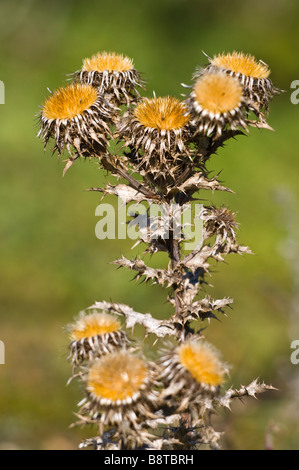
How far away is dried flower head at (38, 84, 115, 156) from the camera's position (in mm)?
2023

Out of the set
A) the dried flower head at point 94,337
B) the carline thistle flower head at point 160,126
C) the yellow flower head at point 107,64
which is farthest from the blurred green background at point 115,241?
the carline thistle flower head at point 160,126

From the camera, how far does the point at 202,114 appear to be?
189 centimetres

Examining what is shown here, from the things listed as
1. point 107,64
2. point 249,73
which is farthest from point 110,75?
point 249,73

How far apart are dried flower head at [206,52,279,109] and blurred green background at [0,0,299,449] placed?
1.80 ft

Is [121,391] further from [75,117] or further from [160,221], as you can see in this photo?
[75,117]

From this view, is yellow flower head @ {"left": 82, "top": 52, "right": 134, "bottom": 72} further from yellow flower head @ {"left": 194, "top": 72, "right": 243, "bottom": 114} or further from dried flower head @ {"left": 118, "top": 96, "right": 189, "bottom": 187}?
yellow flower head @ {"left": 194, "top": 72, "right": 243, "bottom": 114}

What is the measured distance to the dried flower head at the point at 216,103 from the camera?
185 cm

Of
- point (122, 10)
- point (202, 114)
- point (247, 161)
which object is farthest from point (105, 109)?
point (122, 10)

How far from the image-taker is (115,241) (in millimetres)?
6402

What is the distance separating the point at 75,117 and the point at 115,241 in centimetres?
440

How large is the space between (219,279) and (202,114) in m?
3.98

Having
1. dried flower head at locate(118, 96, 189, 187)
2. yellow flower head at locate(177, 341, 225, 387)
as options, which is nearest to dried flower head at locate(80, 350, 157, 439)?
yellow flower head at locate(177, 341, 225, 387)

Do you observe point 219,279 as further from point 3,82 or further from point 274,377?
point 3,82

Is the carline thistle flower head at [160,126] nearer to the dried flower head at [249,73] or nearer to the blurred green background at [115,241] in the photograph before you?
the dried flower head at [249,73]
